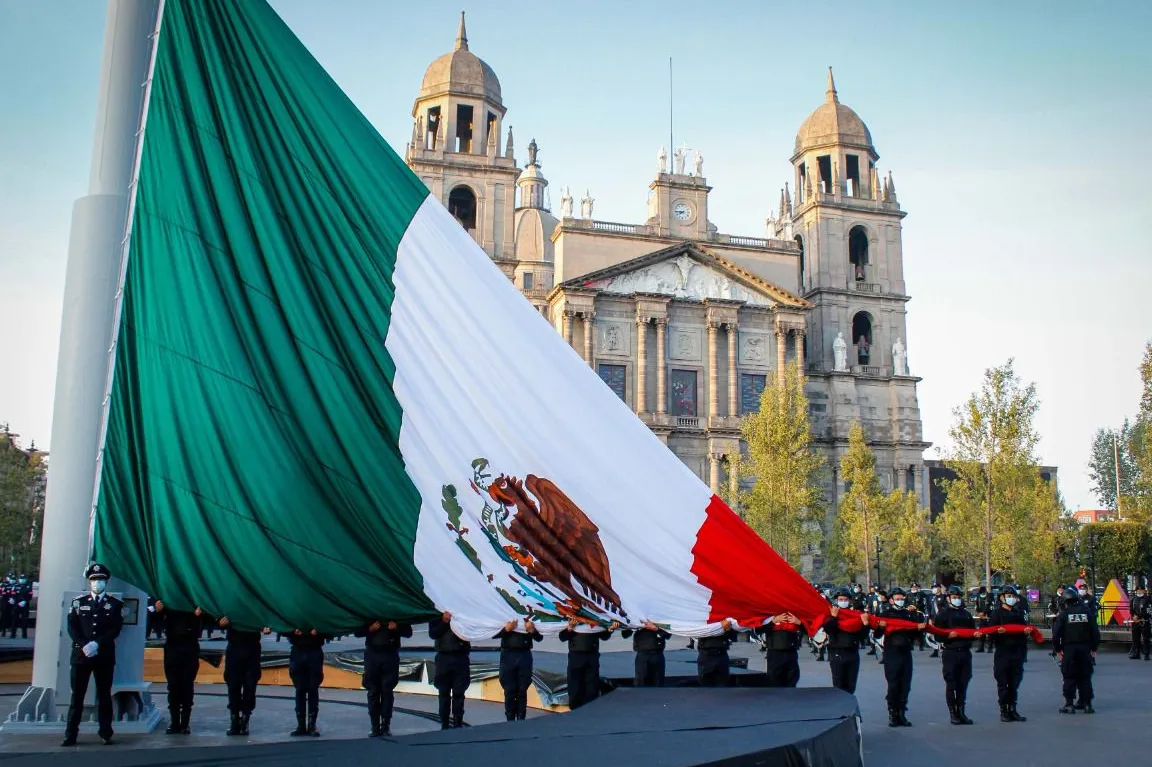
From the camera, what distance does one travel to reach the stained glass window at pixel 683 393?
2003 inches

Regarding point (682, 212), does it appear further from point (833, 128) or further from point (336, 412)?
point (336, 412)

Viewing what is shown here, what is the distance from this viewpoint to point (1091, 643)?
40.9ft

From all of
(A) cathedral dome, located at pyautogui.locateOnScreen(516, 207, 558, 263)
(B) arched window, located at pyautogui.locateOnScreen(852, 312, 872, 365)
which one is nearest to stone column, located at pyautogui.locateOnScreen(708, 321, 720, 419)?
(B) arched window, located at pyautogui.locateOnScreen(852, 312, 872, 365)

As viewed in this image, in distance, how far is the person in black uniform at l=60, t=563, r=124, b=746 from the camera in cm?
783

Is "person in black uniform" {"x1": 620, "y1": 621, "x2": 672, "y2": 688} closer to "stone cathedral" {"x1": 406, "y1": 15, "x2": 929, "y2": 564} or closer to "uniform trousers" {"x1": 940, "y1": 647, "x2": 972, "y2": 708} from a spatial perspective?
"uniform trousers" {"x1": 940, "y1": 647, "x2": 972, "y2": 708}

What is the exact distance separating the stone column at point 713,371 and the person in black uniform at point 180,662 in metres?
42.6

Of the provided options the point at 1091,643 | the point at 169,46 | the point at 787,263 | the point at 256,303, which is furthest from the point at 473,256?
the point at 787,263

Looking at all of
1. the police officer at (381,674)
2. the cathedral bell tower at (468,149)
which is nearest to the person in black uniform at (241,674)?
the police officer at (381,674)

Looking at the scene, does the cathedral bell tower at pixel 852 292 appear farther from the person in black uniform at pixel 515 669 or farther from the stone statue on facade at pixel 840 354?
the person in black uniform at pixel 515 669

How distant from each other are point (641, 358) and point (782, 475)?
12990mm

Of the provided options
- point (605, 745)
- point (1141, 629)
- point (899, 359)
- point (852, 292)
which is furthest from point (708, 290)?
point (605, 745)

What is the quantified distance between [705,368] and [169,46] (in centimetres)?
4476

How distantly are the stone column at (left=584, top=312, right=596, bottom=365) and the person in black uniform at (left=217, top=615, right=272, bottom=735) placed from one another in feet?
131

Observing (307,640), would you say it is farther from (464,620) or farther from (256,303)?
(256,303)
